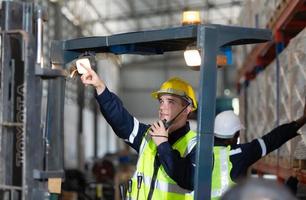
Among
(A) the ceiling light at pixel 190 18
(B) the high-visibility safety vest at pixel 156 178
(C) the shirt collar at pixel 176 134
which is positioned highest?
(A) the ceiling light at pixel 190 18

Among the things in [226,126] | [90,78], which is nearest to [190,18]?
[90,78]

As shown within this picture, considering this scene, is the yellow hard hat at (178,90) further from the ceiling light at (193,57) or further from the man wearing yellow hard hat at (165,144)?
the ceiling light at (193,57)

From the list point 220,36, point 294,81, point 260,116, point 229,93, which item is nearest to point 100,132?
point 229,93

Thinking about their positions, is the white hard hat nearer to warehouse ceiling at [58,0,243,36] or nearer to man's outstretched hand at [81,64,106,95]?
man's outstretched hand at [81,64,106,95]

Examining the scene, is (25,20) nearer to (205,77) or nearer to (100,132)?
(205,77)

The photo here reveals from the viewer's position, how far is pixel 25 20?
3227 mm

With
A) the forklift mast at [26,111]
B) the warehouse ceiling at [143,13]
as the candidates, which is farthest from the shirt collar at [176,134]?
the warehouse ceiling at [143,13]

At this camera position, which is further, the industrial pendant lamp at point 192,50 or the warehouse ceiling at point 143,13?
the warehouse ceiling at point 143,13

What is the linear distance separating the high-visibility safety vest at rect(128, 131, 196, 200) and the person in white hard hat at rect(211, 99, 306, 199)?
185 mm

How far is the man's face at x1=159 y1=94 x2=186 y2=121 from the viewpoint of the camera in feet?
13.2

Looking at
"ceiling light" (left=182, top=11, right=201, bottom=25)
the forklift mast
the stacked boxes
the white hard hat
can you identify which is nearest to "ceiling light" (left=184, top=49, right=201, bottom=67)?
A: "ceiling light" (left=182, top=11, right=201, bottom=25)

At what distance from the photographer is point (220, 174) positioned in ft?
12.7

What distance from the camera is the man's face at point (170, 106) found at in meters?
4.03

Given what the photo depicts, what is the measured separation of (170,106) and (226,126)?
113cm
